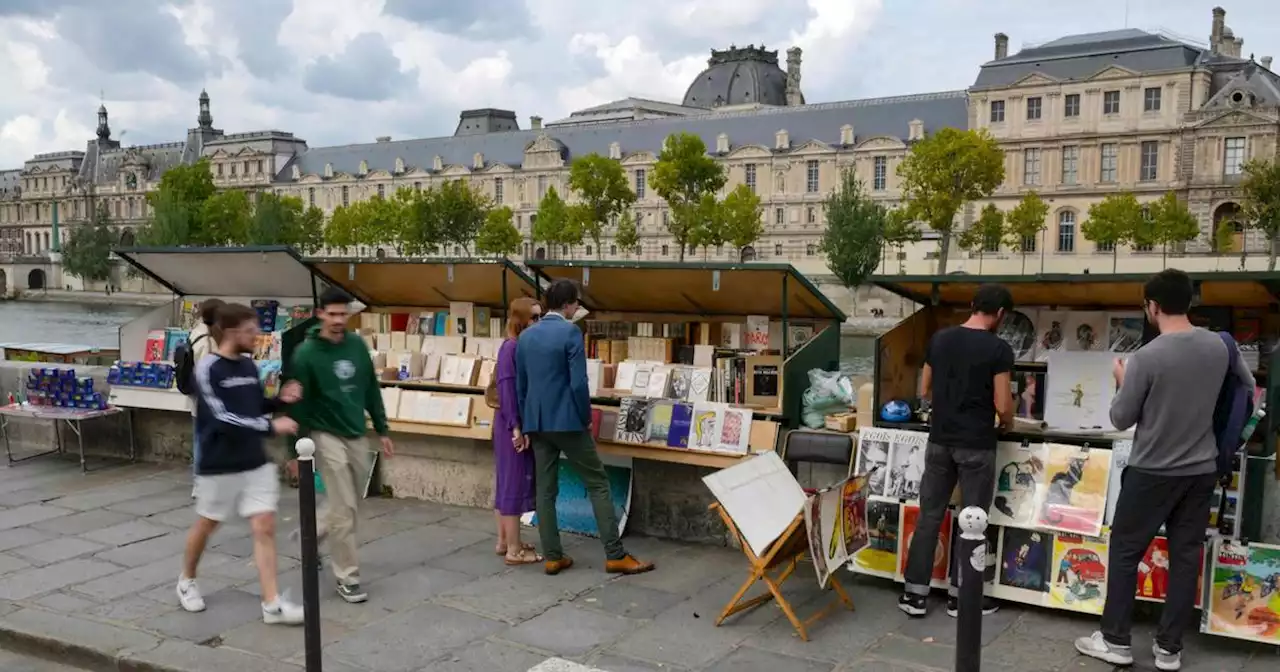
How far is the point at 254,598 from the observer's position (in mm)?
5559

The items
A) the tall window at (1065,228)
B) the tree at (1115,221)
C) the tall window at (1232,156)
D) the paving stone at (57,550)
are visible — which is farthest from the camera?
the tall window at (1065,228)

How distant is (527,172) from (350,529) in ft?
261

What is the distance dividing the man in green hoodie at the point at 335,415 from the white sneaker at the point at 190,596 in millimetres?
679

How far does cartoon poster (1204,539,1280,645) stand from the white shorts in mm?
4415

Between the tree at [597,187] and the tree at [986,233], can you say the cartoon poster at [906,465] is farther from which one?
the tree at [597,187]

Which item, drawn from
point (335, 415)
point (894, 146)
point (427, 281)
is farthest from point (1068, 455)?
point (894, 146)

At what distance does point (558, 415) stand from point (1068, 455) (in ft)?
8.76

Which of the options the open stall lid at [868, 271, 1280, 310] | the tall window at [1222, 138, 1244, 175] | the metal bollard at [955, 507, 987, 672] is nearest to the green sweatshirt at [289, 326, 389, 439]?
the open stall lid at [868, 271, 1280, 310]

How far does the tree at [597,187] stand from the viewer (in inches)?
2395

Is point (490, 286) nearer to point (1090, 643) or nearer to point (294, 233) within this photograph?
point (1090, 643)

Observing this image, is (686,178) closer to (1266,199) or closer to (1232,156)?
(1266,199)

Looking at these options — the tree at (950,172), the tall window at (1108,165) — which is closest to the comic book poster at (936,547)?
the tree at (950,172)

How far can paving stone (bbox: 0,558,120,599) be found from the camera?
18.9ft

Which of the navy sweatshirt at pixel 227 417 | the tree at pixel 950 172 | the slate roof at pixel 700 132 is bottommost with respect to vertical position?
the navy sweatshirt at pixel 227 417
